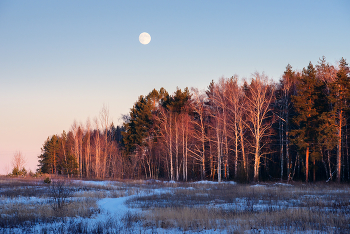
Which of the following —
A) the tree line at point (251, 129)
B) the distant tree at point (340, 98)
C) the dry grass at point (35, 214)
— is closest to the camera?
the dry grass at point (35, 214)

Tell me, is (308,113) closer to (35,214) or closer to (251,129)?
(251,129)

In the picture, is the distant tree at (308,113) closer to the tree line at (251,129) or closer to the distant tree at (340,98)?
the tree line at (251,129)

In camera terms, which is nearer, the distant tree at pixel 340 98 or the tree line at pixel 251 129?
the distant tree at pixel 340 98

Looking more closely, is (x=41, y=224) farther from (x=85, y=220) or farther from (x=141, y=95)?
(x=141, y=95)

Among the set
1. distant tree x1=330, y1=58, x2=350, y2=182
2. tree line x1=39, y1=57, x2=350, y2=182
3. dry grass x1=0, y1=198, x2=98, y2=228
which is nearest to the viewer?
dry grass x1=0, y1=198, x2=98, y2=228

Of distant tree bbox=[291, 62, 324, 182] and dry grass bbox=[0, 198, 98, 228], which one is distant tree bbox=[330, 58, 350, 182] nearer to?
distant tree bbox=[291, 62, 324, 182]

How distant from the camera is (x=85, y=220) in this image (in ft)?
38.4

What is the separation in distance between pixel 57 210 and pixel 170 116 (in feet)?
96.3

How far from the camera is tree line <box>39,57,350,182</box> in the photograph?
32156mm

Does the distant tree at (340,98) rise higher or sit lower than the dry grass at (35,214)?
higher

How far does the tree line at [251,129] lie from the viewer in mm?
32156

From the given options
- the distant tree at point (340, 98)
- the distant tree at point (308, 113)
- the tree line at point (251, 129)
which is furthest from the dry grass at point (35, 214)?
the distant tree at point (340, 98)

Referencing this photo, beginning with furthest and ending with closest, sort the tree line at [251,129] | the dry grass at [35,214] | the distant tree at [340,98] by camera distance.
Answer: the tree line at [251,129]
the distant tree at [340,98]
the dry grass at [35,214]

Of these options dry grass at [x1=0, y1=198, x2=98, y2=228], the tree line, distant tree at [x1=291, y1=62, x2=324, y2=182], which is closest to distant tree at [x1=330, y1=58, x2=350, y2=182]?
the tree line
